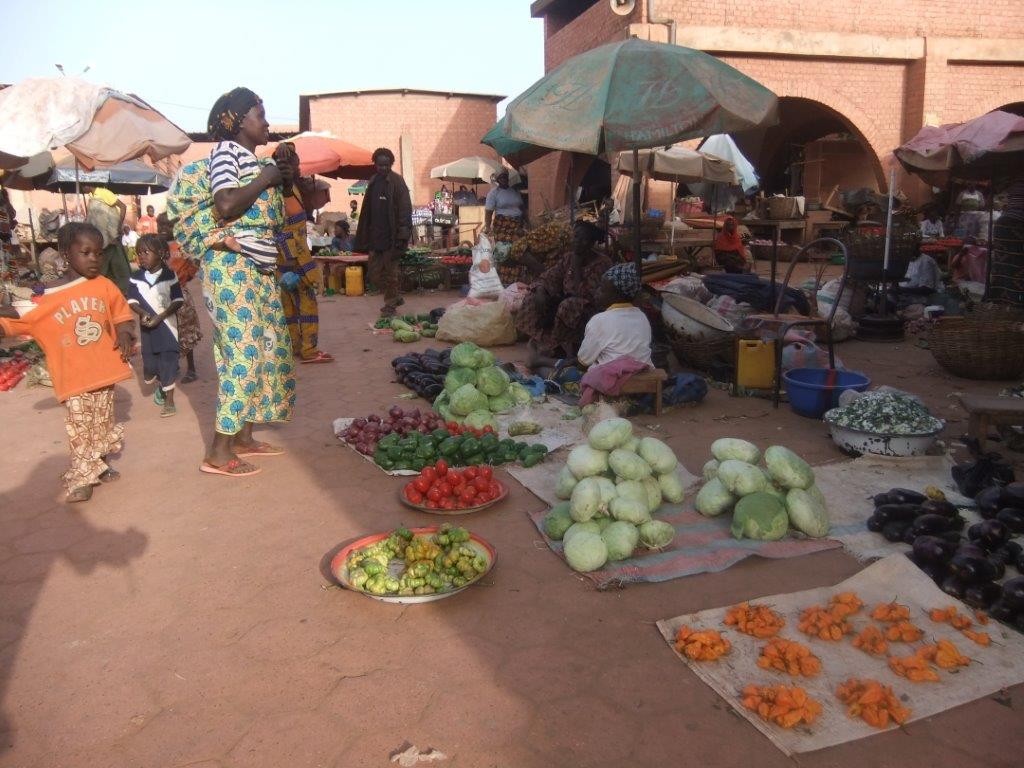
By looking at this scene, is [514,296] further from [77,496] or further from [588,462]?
[77,496]

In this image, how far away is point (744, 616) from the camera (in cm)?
284

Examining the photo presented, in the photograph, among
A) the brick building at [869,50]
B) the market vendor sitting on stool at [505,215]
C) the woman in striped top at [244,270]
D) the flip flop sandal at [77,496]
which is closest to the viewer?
the woman in striped top at [244,270]

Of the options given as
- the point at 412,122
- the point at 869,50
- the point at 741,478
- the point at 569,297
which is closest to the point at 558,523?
the point at 741,478

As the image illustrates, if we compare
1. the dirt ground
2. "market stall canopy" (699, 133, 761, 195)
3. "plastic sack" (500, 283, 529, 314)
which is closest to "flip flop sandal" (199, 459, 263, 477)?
the dirt ground

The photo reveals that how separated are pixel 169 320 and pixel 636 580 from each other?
4.45 metres

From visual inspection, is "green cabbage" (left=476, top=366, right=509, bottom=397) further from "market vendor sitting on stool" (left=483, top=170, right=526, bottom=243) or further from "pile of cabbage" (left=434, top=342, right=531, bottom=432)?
"market vendor sitting on stool" (left=483, top=170, right=526, bottom=243)

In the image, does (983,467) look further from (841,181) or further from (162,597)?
(841,181)

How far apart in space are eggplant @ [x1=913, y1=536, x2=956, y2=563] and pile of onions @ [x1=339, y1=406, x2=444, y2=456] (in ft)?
9.80

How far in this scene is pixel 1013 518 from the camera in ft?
11.5

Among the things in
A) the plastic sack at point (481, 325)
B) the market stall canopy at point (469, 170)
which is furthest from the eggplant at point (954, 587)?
the market stall canopy at point (469, 170)

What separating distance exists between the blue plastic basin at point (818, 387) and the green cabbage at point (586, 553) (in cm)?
284

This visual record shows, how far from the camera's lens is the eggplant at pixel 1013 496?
11.6 feet

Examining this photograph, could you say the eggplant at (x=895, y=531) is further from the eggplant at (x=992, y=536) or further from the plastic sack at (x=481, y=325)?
the plastic sack at (x=481, y=325)

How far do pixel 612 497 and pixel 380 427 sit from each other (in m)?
2.03
